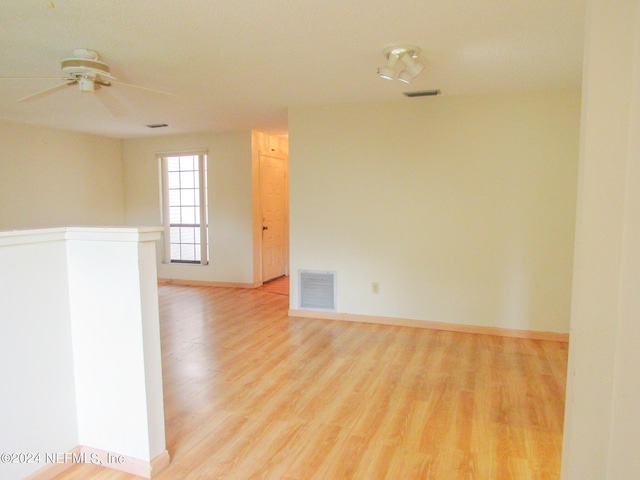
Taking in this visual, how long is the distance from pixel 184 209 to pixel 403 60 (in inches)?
190

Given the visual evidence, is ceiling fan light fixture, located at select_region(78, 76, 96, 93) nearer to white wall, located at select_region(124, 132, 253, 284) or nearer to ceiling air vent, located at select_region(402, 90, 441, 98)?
ceiling air vent, located at select_region(402, 90, 441, 98)

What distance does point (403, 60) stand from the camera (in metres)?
2.85

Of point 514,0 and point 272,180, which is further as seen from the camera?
point 272,180

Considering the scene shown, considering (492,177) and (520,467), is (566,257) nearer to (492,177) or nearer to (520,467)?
(492,177)

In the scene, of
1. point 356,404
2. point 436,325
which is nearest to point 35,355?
point 356,404

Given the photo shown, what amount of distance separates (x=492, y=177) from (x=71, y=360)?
12.2 feet

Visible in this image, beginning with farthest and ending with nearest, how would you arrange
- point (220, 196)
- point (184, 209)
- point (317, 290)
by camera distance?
point (184, 209)
point (220, 196)
point (317, 290)

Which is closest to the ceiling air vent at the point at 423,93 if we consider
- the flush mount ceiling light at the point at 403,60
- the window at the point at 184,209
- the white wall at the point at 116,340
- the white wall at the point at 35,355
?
the flush mount ceiling light at the point at 403,60

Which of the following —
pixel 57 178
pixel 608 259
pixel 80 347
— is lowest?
pixel 80 347

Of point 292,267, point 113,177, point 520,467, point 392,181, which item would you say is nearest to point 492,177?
point 392,181

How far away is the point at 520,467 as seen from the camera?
198cm

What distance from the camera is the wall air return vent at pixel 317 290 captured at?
14.9ft

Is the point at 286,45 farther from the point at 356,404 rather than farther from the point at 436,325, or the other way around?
the point at 436,325

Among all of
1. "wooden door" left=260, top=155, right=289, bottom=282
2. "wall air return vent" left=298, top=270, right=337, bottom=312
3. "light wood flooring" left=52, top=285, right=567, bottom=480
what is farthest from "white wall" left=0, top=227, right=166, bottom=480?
"wooden door" left=260, top=155, right=289, bottom=282
